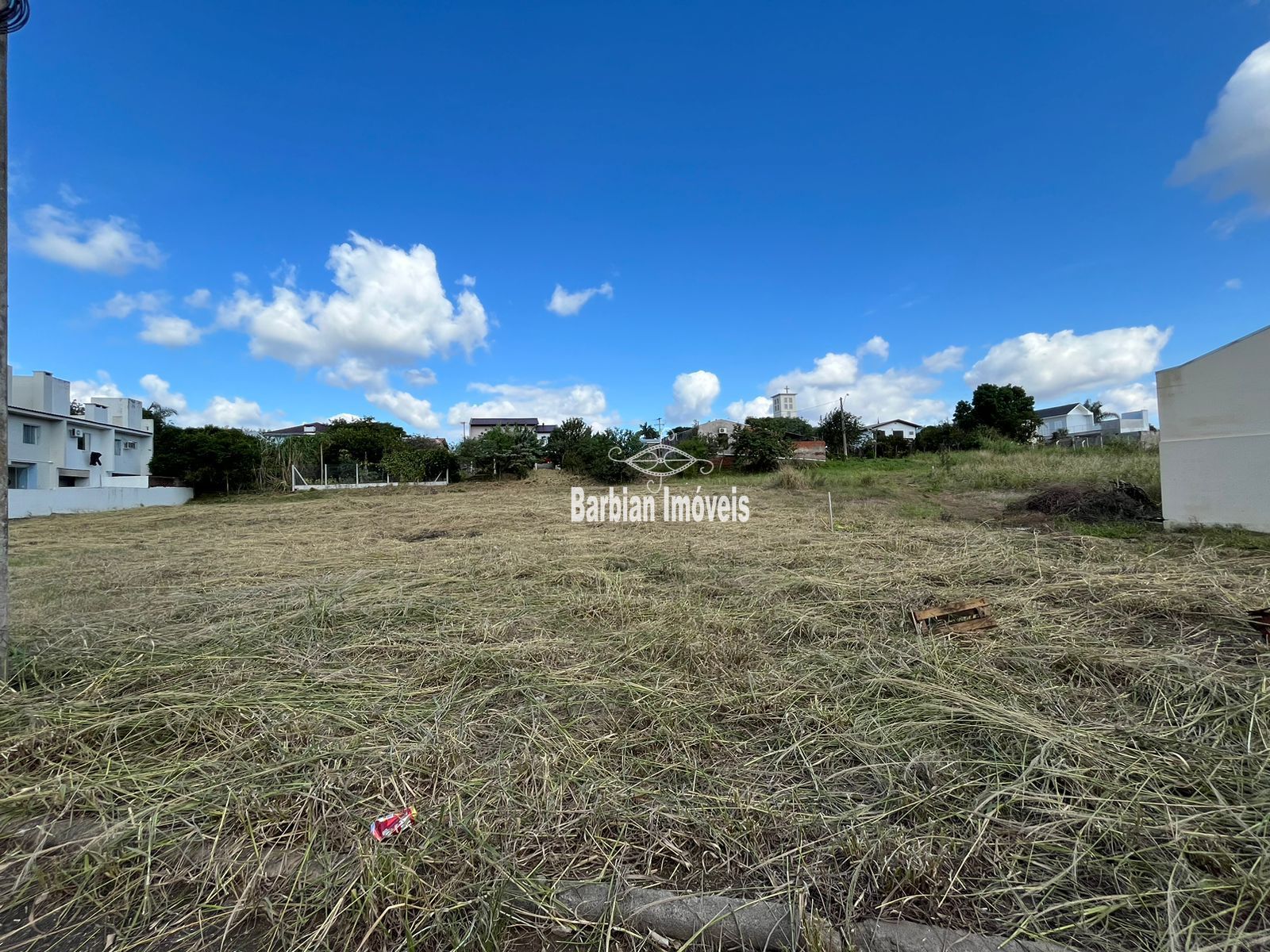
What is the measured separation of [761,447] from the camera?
19250mm

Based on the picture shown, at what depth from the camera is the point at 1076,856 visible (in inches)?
52.5

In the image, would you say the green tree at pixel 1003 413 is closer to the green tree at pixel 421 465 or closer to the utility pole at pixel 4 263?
the green tree at pixel 421 465

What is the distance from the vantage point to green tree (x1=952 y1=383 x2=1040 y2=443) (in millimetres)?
34344

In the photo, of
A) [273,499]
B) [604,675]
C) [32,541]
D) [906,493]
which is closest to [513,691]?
[604,675]

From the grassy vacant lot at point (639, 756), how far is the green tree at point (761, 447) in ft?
49.9

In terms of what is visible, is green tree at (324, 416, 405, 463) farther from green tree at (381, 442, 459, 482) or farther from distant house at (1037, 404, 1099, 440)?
distant house at (1037, 404, 1099, 440)

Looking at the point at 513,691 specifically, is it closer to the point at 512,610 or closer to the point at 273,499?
the point at 512,610

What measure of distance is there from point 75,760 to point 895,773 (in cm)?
286

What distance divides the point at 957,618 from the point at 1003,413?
130ft

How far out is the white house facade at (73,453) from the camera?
1620cm

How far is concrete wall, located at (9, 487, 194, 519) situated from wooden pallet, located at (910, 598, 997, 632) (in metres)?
21.3

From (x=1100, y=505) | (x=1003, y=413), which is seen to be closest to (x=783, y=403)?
(x=1003, y=413)

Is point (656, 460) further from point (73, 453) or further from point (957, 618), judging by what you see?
point (73, 453)

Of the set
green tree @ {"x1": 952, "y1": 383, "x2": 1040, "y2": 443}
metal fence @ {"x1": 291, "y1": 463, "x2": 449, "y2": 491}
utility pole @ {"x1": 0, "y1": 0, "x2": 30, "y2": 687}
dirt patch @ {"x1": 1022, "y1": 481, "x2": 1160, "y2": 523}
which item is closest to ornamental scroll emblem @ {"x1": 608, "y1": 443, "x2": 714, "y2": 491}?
metal fence @ {"x1": 291, "y1": 463, "x2": 449, "y2": 491}
